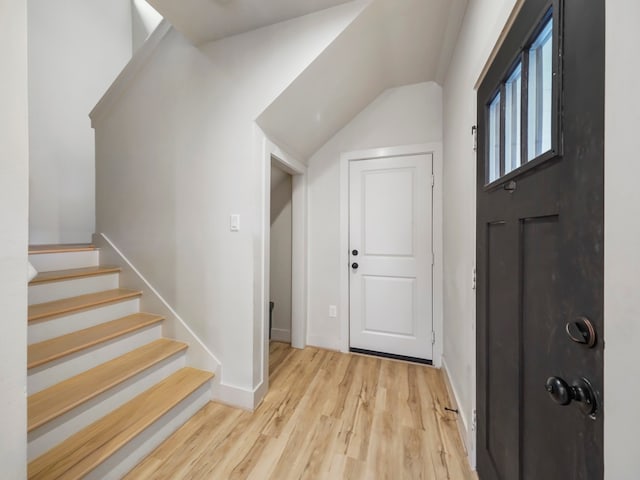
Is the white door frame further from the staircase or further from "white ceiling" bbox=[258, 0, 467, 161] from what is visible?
the staircase

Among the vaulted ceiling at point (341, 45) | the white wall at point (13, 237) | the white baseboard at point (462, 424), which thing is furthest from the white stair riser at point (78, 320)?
the white baseboard at point (462, 424)

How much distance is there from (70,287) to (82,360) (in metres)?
0.68

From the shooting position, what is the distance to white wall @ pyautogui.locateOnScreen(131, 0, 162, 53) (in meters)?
3.53

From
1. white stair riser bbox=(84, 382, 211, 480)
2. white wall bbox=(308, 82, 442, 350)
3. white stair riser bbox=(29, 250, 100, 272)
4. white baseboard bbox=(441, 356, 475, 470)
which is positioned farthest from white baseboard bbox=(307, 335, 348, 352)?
white stair riser bbox=(29, 250, 100, 272)

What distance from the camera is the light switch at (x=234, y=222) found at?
1762 millimetres

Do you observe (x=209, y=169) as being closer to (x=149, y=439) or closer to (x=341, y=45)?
(x=341, y=45)

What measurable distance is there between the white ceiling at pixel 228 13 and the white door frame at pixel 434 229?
1.21 m

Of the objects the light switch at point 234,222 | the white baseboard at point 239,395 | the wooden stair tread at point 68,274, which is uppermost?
the light switch at point 234,222

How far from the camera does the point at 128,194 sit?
2164 mm

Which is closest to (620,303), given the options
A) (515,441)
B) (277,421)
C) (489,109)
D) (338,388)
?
(515,441)

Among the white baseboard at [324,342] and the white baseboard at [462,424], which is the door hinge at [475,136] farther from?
the white baseboard at [324,342]

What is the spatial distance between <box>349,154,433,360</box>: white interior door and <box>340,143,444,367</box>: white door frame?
4 centimetres

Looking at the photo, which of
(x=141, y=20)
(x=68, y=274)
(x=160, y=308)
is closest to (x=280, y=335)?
(x=160, y=308)

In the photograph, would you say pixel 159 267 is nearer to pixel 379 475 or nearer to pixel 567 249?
pixel 379 475
